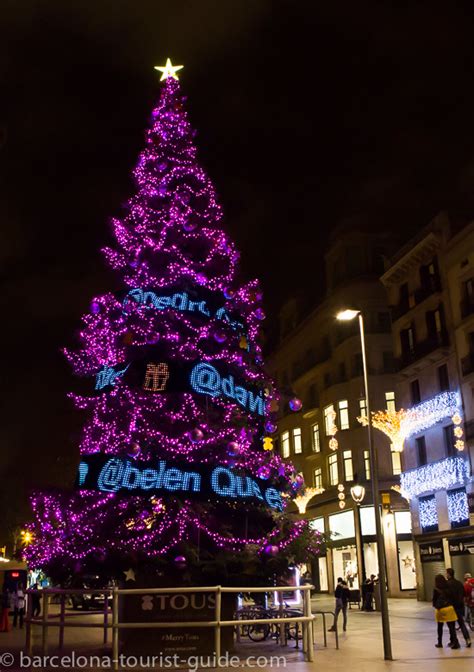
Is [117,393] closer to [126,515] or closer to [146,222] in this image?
[126,515]

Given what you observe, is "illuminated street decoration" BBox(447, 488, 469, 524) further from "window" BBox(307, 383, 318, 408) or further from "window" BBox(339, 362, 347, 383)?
"window" BBox(307, 383, 318, 408)

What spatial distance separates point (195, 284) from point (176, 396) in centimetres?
303

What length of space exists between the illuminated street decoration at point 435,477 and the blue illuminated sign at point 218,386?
20.7 metres

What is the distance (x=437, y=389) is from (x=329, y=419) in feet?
41.4

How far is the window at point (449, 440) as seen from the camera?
121 ft

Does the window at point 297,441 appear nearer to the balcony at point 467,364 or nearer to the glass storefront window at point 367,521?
the glass storefront window at point 367,521

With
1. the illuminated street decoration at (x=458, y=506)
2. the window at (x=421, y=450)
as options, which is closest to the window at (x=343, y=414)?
the window at (x=421, y=450)

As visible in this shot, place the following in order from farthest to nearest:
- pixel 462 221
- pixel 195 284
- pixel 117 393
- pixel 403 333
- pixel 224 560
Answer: pixel 403 333 < pixel 462 221 < pixel 195 284 < pixel 117 393 < pixel 224 560

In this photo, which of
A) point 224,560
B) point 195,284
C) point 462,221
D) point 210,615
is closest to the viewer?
point 210,615

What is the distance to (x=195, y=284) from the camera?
58.9 feet

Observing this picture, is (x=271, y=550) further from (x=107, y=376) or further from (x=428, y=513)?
(x=428, y=513)

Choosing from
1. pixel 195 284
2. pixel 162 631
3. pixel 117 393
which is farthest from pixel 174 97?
pixel 162 631

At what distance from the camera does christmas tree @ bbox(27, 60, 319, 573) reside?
15523 mm

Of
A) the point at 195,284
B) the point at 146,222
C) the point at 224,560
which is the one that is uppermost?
the point at 146,222
